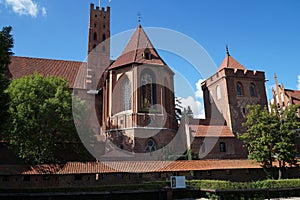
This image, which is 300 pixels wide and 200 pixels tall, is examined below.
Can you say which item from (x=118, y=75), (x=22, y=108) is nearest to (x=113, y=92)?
(x=118, y=75)

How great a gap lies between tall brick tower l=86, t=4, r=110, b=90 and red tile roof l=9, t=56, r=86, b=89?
4.73 feet

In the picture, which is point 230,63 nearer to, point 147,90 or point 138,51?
point 138,51

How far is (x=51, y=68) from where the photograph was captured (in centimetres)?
3522

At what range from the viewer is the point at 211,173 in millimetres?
22656

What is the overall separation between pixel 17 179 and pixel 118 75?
47.5 feet

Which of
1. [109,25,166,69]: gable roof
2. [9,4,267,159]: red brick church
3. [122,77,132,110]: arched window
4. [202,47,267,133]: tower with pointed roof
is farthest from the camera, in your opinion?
[202,47,267,133]: tower with pointed roof

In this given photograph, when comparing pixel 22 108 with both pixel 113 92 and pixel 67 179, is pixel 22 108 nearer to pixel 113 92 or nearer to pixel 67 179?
pixel 67 179

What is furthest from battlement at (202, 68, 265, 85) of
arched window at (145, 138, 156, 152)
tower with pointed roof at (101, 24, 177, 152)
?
arched window at (145, 138, 156, 152)

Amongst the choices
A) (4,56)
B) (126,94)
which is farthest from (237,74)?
(4,56)

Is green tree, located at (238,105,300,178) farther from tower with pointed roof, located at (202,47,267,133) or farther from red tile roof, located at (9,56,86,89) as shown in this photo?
red tile roof, located at (9,56,86,89)

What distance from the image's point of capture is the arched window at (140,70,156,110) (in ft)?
88.8

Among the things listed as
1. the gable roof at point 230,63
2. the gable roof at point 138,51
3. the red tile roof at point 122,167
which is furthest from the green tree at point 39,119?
the gable roof at point 230,63

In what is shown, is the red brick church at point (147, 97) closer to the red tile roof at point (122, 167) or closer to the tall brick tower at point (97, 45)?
the tall brick tower at point (97, 45)

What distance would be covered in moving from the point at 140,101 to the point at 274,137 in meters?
13.4
